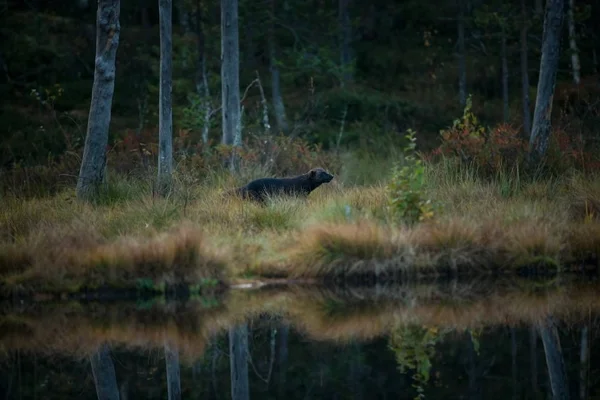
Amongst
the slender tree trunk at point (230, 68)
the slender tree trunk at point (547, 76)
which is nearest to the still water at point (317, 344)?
the slender tree trunk at point (547, 76)

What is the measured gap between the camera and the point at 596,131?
73.4ft

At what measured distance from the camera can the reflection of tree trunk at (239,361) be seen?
816 cm

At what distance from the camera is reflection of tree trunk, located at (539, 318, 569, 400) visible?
7.77 m

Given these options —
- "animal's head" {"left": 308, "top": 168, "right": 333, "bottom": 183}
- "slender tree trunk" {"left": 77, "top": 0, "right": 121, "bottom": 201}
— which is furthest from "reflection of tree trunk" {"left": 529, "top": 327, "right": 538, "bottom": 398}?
"slender tree trunk" {"left": 77, "top": 0, "right": 121, "bottom": 201}

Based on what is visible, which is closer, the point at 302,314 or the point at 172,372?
the point at 172,372

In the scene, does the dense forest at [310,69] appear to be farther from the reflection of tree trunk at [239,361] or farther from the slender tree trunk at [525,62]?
the reflection of tree trunk at [239,361]

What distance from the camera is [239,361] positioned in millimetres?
8977

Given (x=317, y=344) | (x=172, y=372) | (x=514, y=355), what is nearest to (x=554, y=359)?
(x=514, y=355)

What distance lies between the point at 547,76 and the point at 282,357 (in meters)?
11.6

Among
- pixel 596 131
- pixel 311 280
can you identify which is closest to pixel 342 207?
pixel 311 280

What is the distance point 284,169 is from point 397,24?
2225 cm

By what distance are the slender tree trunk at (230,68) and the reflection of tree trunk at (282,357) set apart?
10542 millimetres

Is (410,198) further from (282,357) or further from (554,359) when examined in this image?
(554,359)

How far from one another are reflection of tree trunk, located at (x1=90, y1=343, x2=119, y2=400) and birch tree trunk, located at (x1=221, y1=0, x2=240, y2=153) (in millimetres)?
11309
